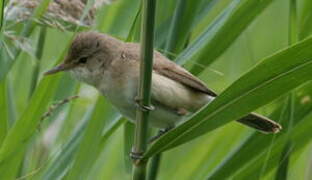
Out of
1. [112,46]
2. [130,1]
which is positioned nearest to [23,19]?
[130,1]

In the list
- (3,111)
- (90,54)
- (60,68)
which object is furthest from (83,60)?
(3,111)

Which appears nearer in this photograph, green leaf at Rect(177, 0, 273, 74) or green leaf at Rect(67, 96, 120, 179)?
green leaf at Rect(67, 96, 120, 179)

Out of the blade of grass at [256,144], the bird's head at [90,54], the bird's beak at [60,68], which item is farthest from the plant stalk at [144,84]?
the bird's head at [90,54]

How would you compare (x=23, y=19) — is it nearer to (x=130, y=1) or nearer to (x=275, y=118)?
(x=130, y=1)

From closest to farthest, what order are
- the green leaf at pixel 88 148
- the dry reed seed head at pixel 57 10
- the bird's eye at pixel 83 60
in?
the green leaf at pixel 88 148 < the dry reed seed head at pixel 57 10 < the bird's eye at pixel 83 60

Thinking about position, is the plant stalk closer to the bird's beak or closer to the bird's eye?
the bird's beak

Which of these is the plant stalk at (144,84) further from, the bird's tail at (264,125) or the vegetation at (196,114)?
the bird's tail at (264,125)

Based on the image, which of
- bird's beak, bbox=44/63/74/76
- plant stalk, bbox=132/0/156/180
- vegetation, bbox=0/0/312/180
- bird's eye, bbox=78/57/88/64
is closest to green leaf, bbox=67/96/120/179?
vegetation, bbox=0/0/312/180
